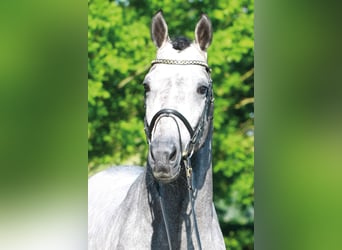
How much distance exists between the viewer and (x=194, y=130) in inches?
97.4

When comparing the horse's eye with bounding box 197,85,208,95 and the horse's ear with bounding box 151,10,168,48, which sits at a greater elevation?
the horse's ear with bounding box 151,10,168,48

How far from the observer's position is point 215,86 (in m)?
5.02

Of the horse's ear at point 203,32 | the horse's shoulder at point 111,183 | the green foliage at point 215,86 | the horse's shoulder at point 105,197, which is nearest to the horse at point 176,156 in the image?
the horse's ear at point 203,32

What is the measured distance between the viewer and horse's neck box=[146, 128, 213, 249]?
A: 8.45ft

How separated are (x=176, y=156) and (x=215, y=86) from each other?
9.00 ft

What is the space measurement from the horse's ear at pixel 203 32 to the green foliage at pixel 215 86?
187cm

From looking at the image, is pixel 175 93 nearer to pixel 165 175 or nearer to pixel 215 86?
pixel 165 175

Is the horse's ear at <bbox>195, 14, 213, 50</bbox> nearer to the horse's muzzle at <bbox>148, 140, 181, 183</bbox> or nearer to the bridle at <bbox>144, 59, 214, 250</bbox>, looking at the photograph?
the bridle at <bbox>144, 59, 214, 250</bbox>

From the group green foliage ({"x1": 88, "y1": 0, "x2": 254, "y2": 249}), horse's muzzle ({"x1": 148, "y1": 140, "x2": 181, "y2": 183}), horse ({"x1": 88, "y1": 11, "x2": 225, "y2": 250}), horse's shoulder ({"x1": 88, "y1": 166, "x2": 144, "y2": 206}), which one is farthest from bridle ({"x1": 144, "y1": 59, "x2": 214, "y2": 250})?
green foliage ({"x1": 88, "y1": 0, "x2": 254, "y2": 249})

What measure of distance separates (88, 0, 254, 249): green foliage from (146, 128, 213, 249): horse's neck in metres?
1.89
